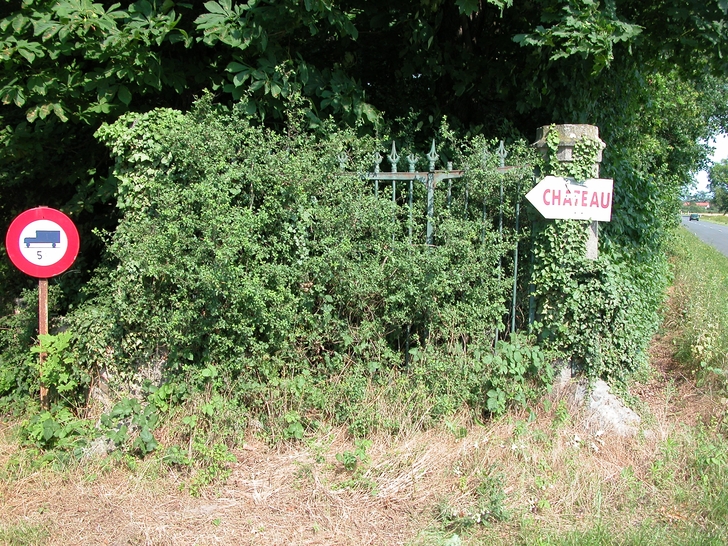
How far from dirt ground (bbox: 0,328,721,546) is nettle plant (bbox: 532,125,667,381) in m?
0.60

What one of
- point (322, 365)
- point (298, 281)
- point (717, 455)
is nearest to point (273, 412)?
point (322, 365)

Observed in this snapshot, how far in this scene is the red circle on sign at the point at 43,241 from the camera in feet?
13.8

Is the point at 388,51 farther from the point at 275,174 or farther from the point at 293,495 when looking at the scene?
the point at 293,495

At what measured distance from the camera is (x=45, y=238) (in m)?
4.28

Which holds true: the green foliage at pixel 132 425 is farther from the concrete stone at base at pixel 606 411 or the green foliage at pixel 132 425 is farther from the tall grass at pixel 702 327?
the tall grass at pixel 702 327

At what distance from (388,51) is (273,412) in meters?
4.33

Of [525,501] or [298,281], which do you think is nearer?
[525,501]

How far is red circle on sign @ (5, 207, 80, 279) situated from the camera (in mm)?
4203

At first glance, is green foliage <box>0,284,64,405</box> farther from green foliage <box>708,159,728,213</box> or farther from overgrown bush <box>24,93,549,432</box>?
green foliage <box>708,159,728,213</box>

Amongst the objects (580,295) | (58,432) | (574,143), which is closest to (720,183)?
(574,143)

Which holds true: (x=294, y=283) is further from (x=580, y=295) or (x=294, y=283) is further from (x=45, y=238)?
(x=580, y=295)

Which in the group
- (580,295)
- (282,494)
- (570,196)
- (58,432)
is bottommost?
(282,494)

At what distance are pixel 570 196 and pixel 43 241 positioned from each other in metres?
4.09

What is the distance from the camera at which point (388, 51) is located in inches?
251
